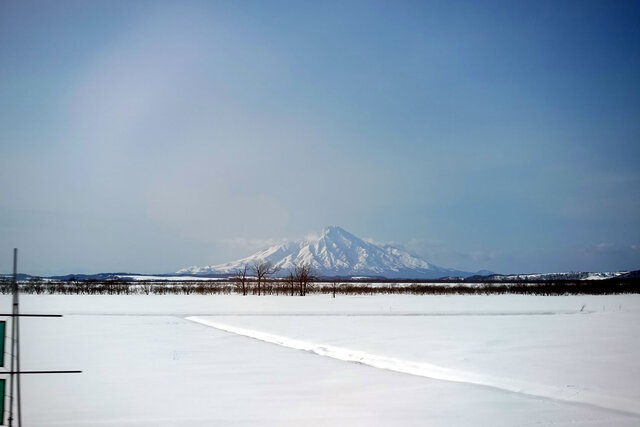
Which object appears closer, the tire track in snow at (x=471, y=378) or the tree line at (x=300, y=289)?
the tire track in snow at (x=471, y=378)

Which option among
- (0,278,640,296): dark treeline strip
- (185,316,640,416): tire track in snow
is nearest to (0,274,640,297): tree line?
(0,278,640,296): dark treeline strip

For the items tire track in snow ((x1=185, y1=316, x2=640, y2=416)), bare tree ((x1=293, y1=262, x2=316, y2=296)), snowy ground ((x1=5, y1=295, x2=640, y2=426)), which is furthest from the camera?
bare tree ((x1=293, y1=262, x2=316, y2=296))

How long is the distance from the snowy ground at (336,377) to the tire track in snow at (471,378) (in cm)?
3

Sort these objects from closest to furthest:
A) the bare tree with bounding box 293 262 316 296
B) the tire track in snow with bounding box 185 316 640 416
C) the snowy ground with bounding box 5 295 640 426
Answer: the snowy ground with bounding box 5 295 640 426 → the tire track in snow with bounding box 185 316 640 416 → the bare tree with bounding box 293 262 316 296

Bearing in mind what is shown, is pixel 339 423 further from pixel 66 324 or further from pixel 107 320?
pixel 107 320

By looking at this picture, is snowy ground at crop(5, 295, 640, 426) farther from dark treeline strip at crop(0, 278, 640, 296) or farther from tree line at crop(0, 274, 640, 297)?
dark treeline strip at crop(0, 278, 640, 296)

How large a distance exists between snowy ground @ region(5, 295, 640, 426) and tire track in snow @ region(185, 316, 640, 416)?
0.10 ft

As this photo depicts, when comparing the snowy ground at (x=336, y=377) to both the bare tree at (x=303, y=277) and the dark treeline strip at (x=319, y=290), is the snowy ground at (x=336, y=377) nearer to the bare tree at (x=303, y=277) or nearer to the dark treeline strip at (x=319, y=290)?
the dark treeline strip at (x=319, y=290)

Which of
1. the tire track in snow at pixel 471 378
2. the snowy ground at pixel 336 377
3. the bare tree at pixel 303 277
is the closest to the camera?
the snowy ground at pixel 336 377

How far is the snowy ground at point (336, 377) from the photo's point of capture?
8.86m

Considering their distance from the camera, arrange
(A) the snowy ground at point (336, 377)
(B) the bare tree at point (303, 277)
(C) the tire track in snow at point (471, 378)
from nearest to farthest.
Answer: (A) the snowy ground at point (336, 377)
(C) the tire track in snow at point (471, 378)
(B) the bare tree at point (303, 277)

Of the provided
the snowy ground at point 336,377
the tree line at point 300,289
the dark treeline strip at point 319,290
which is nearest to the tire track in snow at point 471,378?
the snowy ground at point 336,377

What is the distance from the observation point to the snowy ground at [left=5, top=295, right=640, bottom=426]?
8859 millimetres

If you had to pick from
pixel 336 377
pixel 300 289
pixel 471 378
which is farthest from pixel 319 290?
pixel 471 378
